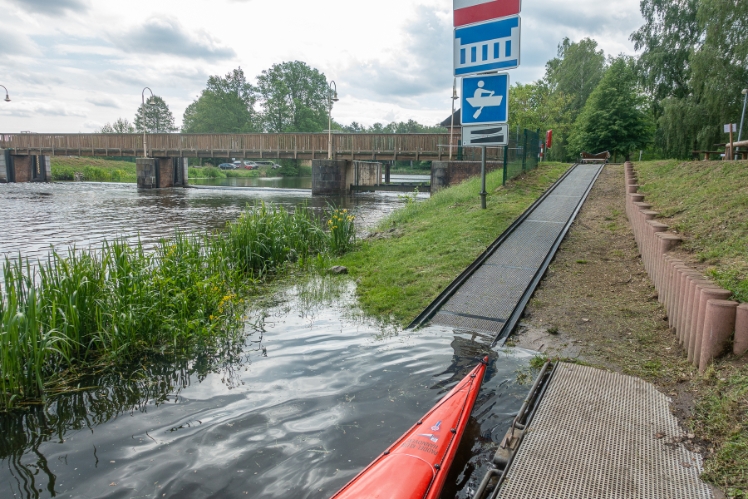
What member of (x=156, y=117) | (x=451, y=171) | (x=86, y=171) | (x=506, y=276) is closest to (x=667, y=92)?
(x=451, y=171)

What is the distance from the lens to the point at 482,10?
10117mm

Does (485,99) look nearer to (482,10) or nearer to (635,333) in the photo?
(482,10)

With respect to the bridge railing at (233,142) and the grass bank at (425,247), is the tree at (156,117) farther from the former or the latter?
the grass bank at (425,247)

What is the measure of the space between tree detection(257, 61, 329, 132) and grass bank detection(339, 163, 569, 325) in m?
64.3

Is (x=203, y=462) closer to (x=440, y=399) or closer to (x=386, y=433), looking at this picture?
(x=386, y=433)

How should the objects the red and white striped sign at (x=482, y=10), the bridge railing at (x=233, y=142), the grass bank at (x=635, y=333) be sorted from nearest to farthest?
1. the grass bank at (x=635, y=333)
2. the red and white striped sign at (x=482, y=10)
3. the bridge railing at (x=233, y=142)

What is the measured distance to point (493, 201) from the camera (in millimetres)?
12805

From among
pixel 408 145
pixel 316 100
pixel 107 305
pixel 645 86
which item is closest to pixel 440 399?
pixel 107 305

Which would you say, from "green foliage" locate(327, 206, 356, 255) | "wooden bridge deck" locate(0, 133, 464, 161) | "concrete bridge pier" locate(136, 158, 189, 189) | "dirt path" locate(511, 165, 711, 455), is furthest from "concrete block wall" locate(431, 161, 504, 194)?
"concrete bridge pier" locate(136, 158, 189, 189)

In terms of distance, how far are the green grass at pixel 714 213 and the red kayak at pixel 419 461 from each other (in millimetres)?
2740

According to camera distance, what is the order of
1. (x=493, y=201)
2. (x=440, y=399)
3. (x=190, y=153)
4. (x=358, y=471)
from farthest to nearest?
1. (x=190, y=153)
2. (x=493, y=201)
3. (x=440, y=399)
4. (x=358, y=471)

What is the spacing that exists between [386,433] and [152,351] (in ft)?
10.1

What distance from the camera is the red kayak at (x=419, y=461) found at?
2961mm

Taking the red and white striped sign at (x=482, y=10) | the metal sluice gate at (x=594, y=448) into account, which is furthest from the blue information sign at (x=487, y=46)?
the metal sluice gate at (x=594, y=448)
